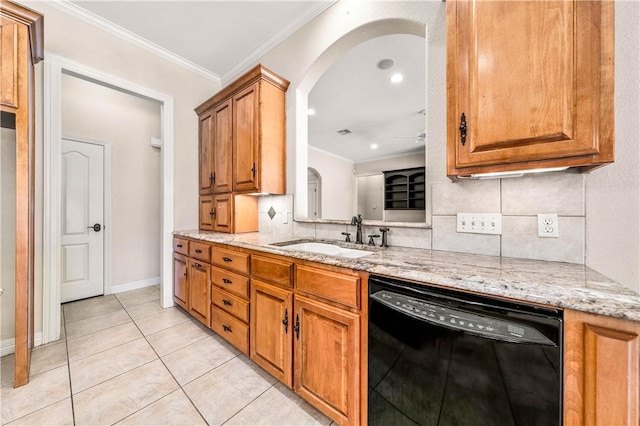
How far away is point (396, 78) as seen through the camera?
2.91 m

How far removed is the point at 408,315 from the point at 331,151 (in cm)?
571

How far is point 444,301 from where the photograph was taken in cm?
87

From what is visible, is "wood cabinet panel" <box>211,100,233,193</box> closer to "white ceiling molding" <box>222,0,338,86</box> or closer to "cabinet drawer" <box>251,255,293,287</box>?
"white ceiling molding" <box>222,0,338,86</box>

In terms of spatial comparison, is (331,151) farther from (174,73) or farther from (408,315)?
(408,315)

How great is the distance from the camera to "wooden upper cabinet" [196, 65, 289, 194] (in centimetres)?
219

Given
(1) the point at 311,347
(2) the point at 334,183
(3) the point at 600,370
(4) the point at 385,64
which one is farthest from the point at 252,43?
(2) the point at 334,183

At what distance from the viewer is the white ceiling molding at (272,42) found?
215cm

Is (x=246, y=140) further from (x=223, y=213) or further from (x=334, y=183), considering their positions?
(x=334, y=183)

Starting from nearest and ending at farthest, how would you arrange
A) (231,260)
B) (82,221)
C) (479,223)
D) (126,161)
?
(479,223) < (231,260) < (82,221) < (126,161)

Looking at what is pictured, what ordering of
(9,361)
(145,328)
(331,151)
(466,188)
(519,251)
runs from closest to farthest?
(519,251) → (466,188) → (9,361) → (145,328) → (331,151)

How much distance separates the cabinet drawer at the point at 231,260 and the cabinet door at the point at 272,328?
157mm

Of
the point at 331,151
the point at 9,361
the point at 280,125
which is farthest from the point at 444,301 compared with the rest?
the point at 331,151

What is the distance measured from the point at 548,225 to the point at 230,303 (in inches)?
79.3

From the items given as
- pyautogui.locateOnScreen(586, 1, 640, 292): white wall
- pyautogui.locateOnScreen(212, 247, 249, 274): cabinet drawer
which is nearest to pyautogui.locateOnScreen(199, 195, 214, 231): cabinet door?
pyautogui.locateOnScreen(212, 247, 249, 274): cabinet drawer
